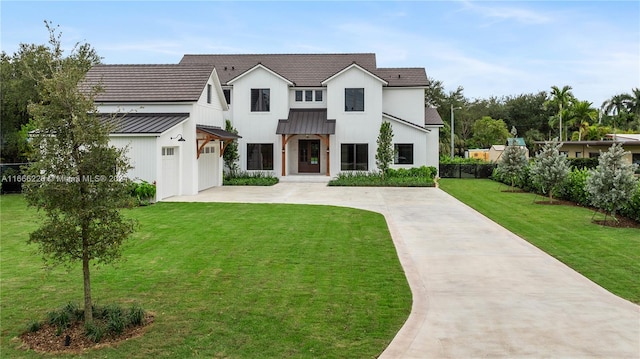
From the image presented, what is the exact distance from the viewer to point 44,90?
6.95m

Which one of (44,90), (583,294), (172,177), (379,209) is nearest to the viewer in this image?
(44,90)

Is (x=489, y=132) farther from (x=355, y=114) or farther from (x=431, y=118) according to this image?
(x=355, y=114)

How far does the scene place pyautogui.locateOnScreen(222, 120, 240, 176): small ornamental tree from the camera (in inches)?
1250

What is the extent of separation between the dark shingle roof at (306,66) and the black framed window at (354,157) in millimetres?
4826

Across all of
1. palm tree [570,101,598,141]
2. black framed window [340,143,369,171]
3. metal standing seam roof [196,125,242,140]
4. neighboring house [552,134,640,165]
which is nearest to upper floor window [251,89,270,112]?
metal standing seam roof [196,125,242,140]

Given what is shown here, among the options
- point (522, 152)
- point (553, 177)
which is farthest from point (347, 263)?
point (522, 152)

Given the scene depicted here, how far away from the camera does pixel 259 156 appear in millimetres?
33438

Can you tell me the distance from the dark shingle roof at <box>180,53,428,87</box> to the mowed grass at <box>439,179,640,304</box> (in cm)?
1471

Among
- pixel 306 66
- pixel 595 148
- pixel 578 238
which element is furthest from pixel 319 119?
pixel 595 148

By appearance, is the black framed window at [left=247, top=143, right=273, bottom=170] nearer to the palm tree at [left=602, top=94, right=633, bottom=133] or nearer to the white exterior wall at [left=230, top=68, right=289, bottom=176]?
the white exterior wall at [left=230, top=68, right=289, bottom=176]

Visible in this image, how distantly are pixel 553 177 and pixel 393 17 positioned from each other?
922 centimetres

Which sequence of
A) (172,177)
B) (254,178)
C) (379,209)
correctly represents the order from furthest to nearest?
1. (254,178)
2. (172,177)
3. (379,209)

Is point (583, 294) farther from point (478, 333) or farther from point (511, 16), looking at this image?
point (511, 16)

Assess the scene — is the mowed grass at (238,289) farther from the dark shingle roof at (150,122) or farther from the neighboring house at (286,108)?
the neighboring house at (286,108)
